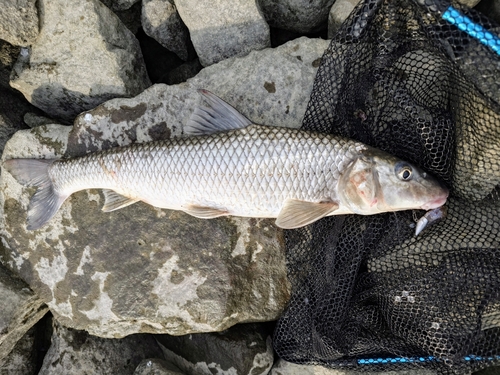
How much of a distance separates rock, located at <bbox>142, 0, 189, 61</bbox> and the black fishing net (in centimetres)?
144

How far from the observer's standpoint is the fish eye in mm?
2324

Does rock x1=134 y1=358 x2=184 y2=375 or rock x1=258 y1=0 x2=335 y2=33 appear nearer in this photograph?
rock x1=134 y1=358 x2=184 y2=375

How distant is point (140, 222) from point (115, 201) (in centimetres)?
23

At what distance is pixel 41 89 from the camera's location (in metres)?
3.10

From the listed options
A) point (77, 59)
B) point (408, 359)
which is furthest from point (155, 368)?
point (77, 59)

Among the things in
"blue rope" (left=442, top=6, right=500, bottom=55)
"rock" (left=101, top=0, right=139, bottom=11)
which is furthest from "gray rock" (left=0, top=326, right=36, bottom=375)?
"blue rope" (left=442, top=6, right=500, bottom=55)

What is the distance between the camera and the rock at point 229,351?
3.04 meters

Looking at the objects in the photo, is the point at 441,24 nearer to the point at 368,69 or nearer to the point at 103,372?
the point at 368,69

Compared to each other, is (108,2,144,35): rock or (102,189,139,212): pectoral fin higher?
(108,2,144,35): rock

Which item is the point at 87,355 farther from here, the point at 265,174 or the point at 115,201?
the point at 265,174

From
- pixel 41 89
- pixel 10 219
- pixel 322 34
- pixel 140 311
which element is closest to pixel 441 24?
pixel 322 34

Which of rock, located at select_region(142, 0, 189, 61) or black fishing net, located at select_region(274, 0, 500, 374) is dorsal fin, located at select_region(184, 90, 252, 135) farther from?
rock, located at select_region(142, 0, 189, 61)

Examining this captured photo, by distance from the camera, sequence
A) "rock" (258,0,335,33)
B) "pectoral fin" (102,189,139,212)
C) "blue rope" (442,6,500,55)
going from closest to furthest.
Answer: "blue rope" (442,6,500,55) < "pectoral fin" (102,189,139,212) < "rock" (258,0,335,33)

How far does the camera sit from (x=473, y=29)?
84.6 inches
